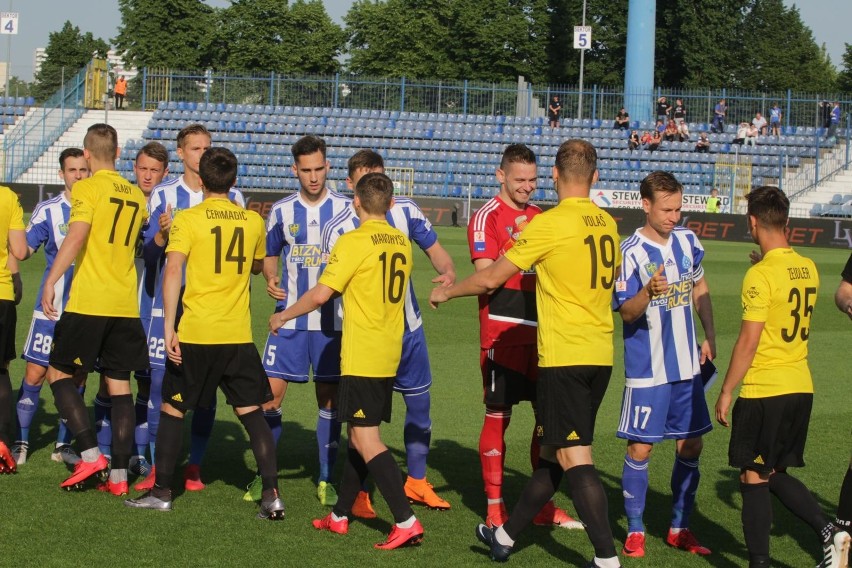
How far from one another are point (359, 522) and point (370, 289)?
141cm

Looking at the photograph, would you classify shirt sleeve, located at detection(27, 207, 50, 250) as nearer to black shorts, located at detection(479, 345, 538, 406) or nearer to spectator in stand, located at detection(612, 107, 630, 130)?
black shorts, located at detection(479, 345, 538, 406)

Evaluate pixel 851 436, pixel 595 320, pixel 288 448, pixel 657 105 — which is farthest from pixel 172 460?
pixel 657 105

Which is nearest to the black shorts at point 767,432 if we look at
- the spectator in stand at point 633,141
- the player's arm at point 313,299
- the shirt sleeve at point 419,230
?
the player's arm at point 313,299

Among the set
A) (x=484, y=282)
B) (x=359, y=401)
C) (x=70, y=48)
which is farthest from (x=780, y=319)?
(x=70, y=48)

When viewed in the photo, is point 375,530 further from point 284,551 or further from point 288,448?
point 288,448

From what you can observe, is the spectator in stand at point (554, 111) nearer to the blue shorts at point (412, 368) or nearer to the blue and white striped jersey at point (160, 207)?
the blue and white striped jersey at point (160, 207)

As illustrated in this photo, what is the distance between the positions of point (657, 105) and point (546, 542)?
121 ft

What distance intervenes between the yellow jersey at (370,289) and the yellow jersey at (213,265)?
26.7 inches

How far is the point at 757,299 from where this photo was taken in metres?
5.30

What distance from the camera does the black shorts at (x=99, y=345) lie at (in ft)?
21.9

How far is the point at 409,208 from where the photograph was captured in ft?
23.0

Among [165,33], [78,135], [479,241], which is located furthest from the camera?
A: [165,33]

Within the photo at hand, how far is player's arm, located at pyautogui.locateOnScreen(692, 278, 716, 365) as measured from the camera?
617cm

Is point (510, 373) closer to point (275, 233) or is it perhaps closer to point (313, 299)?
point (313, 299)
